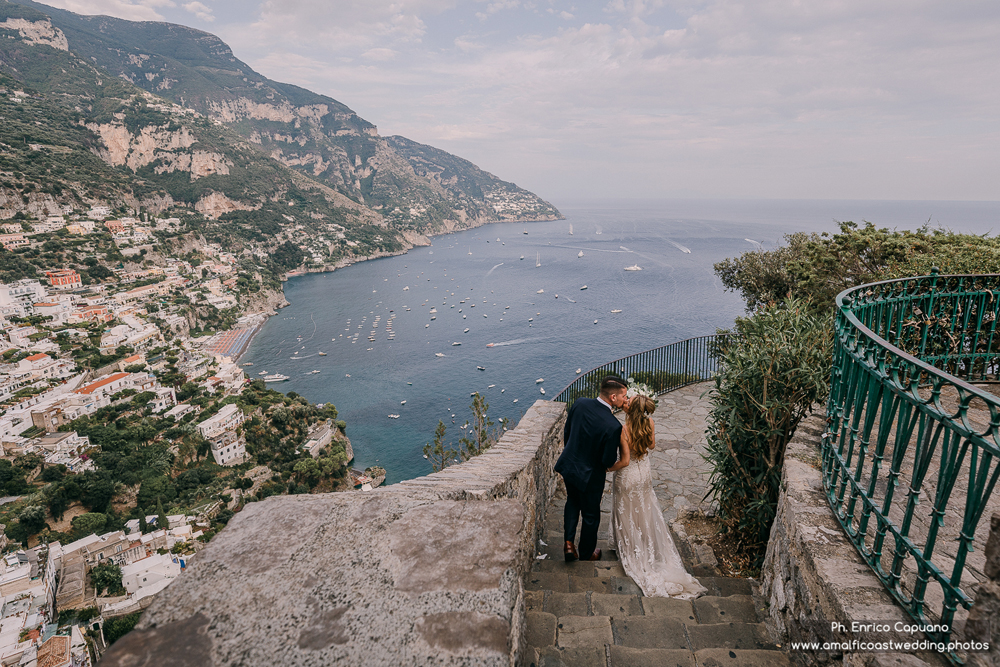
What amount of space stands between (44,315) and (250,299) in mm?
25445

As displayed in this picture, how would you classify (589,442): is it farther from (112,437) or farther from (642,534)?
(112,437)

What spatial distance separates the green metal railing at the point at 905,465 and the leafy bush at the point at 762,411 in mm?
514

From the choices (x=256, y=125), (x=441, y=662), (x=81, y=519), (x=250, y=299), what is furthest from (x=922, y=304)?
(x=256, y=125)

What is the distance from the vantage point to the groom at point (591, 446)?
3578mm

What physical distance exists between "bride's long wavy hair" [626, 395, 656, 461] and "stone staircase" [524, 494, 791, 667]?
1.10 m

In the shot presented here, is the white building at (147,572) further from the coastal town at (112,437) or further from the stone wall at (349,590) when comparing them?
the stone wall at (349,590)

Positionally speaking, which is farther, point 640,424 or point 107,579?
point 107,579

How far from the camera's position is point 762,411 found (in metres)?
3.86

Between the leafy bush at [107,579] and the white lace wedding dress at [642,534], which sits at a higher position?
the white lace wedding dress at [642,534]

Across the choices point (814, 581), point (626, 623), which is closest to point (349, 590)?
point (626, 623)

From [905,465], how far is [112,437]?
4875cm

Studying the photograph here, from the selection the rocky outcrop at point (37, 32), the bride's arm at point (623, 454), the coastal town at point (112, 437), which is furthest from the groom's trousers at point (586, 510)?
the rocky outcrop at point (37, 32)

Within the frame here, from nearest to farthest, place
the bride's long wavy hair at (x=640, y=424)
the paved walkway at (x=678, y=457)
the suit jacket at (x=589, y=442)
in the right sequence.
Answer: the suit jacket at (x=589, y=442) → the bride's long wavy hair at (x=640, y=424) → the paved walkway at (x=678, y=457)

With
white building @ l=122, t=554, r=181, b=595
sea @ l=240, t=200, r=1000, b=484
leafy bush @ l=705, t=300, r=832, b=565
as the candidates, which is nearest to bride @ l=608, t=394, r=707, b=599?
leafy bush @ l=705, t=300, r=832, b=565
